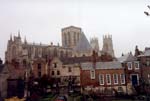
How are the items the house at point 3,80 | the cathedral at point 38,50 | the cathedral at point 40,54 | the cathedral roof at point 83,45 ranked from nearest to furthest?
the house at point 3,80 → the cathedral at point 40,54 → the cathedral at point 38,50 → the cathedral roof at point 83,45

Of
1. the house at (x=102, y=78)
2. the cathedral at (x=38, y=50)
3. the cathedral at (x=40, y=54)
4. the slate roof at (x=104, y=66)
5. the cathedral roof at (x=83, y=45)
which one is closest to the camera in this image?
the house at (x=102, y=78)

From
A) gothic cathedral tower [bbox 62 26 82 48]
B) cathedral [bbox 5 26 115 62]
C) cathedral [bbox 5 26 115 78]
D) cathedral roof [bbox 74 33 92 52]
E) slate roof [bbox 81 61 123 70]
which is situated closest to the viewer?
slate roof [bbox 81 61 123 70]

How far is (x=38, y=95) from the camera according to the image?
50.6 meters

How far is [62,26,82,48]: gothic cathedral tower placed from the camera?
12750cm

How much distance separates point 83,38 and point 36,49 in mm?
17761

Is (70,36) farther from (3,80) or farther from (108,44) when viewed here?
(3,80)

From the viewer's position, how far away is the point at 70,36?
12731 cm

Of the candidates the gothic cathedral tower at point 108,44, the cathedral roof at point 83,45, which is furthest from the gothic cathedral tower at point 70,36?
the cathedral roof at point 83,45

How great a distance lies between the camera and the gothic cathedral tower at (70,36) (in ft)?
418

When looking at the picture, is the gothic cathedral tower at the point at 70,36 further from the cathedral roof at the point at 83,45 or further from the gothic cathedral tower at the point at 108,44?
the cathedral roof at the point at 83,45

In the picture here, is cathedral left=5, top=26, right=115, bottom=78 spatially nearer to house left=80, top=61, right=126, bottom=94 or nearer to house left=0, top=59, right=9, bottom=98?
house left=0, top=59, right=9, bottom=98

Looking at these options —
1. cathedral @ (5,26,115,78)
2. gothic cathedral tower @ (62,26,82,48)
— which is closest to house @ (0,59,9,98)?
cathedral @ (5,26,115,78)

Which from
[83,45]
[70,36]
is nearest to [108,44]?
[70,36]

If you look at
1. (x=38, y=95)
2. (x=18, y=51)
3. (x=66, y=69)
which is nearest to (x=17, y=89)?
(x=38, y=95)
